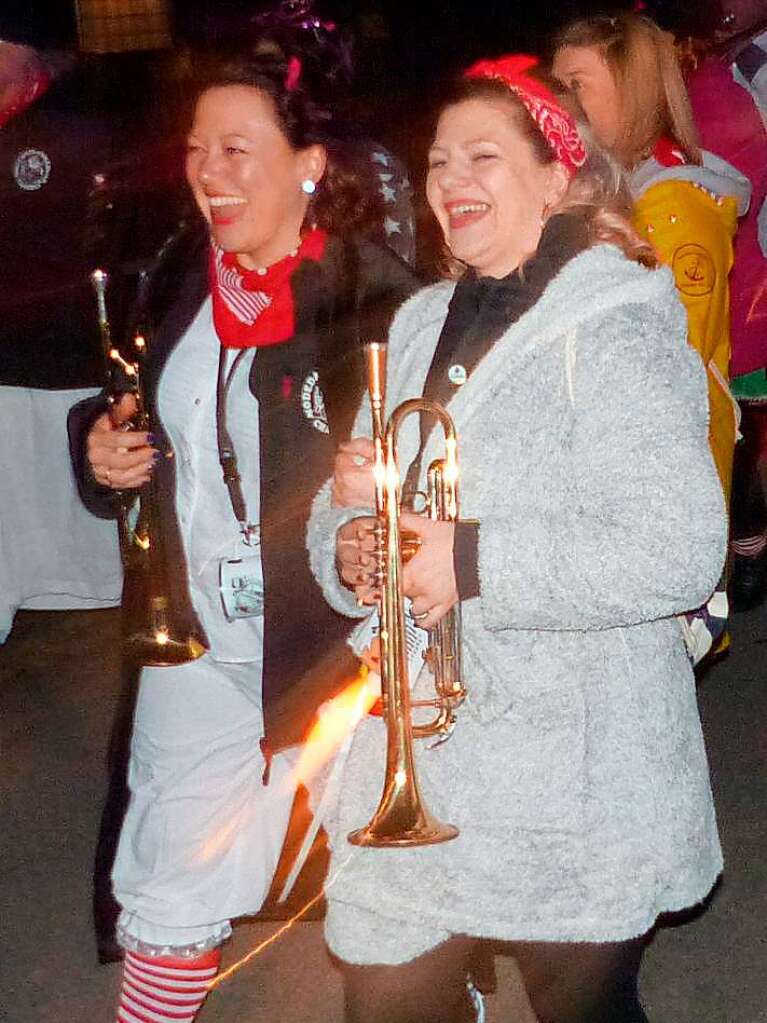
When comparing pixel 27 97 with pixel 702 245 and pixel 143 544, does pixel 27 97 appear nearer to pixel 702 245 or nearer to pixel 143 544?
pixel 143 544

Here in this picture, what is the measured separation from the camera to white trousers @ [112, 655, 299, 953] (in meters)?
3.00

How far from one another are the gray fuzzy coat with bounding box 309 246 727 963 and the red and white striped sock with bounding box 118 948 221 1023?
0.77 m

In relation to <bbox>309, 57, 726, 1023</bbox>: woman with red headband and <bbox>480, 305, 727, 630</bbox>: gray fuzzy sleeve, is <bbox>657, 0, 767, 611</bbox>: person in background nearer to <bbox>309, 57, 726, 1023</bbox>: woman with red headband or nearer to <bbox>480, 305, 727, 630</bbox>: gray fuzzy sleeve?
<bbox>309, 57, 726, 1023</bbox>: woman with red headband

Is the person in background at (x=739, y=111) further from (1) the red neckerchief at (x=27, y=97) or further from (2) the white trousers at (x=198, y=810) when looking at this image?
(1) the red neckerchief at (x=27, y=97)

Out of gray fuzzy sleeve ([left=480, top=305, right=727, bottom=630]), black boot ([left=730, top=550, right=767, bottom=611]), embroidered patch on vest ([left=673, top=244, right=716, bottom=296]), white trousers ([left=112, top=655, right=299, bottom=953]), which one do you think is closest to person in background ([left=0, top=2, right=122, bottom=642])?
white trousers ([left=112, top=655, right=299, bottom=953])

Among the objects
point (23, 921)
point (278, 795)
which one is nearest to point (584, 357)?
point (278, 795)

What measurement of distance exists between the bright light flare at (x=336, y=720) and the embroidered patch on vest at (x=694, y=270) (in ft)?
4.14

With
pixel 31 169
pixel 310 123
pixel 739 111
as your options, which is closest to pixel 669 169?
pixel 739 111

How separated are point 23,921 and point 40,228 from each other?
212 cm

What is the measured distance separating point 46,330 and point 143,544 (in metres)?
1.93

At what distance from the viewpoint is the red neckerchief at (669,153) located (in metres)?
3.54

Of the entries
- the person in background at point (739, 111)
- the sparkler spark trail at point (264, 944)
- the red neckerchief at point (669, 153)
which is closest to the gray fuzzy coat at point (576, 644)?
the sparkler spark trail at point (264, 944)

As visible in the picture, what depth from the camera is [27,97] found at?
4.65 meters

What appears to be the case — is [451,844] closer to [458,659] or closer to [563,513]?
[458,659]
